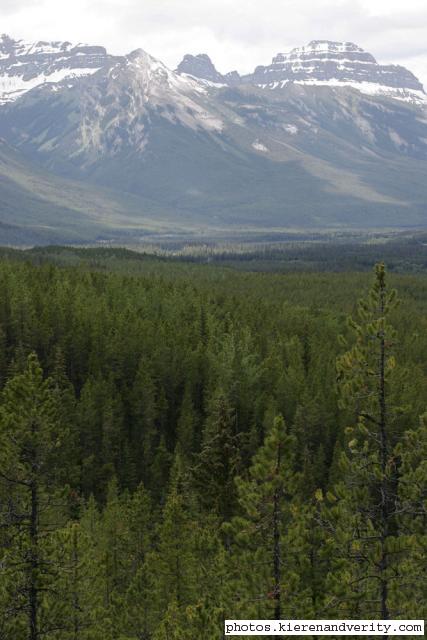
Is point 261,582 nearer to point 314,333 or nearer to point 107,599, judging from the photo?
point 107,599

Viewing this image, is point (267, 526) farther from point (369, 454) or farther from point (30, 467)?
point (30, 467)

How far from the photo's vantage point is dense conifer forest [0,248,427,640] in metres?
29.0

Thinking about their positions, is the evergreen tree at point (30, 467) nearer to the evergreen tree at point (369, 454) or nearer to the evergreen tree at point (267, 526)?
the evergreen tree at point (267, 526)

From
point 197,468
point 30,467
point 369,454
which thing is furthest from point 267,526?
point 197,468

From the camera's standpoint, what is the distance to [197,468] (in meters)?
63.4

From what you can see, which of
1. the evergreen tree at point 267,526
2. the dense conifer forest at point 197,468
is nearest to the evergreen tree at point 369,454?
the dense conifer forest at point 197,468

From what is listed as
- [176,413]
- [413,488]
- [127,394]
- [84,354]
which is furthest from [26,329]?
[413,488]

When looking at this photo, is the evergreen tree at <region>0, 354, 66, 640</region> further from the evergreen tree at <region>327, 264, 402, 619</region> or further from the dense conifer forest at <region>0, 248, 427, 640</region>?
the evergreen tree at <region>327, 264, 402, 619</region>

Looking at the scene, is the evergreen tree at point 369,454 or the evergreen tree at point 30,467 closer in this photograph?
the evergreen tree at point 369,454

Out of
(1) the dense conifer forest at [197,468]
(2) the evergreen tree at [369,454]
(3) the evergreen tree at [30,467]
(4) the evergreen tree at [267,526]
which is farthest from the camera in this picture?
(3) the evergreen tree at [30,467]

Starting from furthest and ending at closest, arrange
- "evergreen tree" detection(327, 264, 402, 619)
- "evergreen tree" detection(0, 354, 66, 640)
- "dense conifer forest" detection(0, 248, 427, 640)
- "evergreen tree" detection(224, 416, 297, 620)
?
1. "evergreen tree" detection(0, 354, 66, 640)
2. "dense conifer forest" detection(0, 248, 427, 640)
3. "evergreen tree" detection(224, 416, 297, 620)
4. "evergreen tree" detection(327, 264, 402, 619)

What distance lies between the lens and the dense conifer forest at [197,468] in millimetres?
29016

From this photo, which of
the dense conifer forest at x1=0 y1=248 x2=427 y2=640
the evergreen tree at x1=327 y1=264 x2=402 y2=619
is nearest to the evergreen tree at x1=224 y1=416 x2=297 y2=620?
the dense conifer forest at x1=0 y1=248 x2=427 y2=640

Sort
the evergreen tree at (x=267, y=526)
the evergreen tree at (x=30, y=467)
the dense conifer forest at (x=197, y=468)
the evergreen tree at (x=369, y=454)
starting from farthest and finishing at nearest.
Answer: the evergreen tree at (x=30, y=467)
the dense conifer forest at (x=197, y=468)
the evergreen tree at (x=267, y=526)
the evergreen tree at (x=369, y=454)
